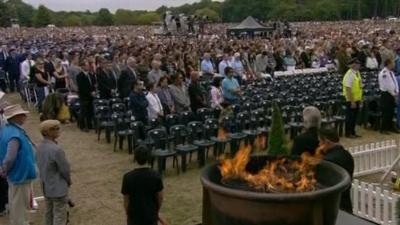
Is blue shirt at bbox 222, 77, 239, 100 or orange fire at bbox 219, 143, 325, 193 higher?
orange fire at bbox 219, 143, 325, 193

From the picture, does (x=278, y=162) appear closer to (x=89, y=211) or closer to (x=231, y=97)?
(x=89, y=211)

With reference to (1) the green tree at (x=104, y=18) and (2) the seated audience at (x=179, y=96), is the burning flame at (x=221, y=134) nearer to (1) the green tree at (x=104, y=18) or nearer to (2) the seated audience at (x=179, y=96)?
(2) the seated audience at (x=179, y=96)

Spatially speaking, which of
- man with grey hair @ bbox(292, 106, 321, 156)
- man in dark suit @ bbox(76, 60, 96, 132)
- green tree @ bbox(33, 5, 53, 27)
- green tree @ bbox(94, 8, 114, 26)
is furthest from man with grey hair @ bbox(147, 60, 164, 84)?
green tree @ bbox(94, 8, 114, 26)

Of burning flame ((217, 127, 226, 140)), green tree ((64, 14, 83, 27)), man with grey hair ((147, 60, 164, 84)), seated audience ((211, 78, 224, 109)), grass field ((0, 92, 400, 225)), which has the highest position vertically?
green tree ((64, 14, 83, 27))

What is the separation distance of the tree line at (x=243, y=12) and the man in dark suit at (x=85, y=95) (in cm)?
8563

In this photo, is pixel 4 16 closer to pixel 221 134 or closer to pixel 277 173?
pixel 221 134

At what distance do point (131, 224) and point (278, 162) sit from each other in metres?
1.89

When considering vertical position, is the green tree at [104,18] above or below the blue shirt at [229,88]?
above

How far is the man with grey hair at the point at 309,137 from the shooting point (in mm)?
6687

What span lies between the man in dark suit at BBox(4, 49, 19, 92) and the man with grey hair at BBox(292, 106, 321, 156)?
55.8 ft

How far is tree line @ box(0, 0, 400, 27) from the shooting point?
338 ft

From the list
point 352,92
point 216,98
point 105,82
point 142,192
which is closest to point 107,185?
point 216,98

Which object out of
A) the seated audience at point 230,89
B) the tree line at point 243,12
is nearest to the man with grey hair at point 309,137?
the seated audience at point 230,89

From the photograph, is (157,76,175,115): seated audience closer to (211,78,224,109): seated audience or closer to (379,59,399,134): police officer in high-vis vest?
(211,78,224,109): seated audience
